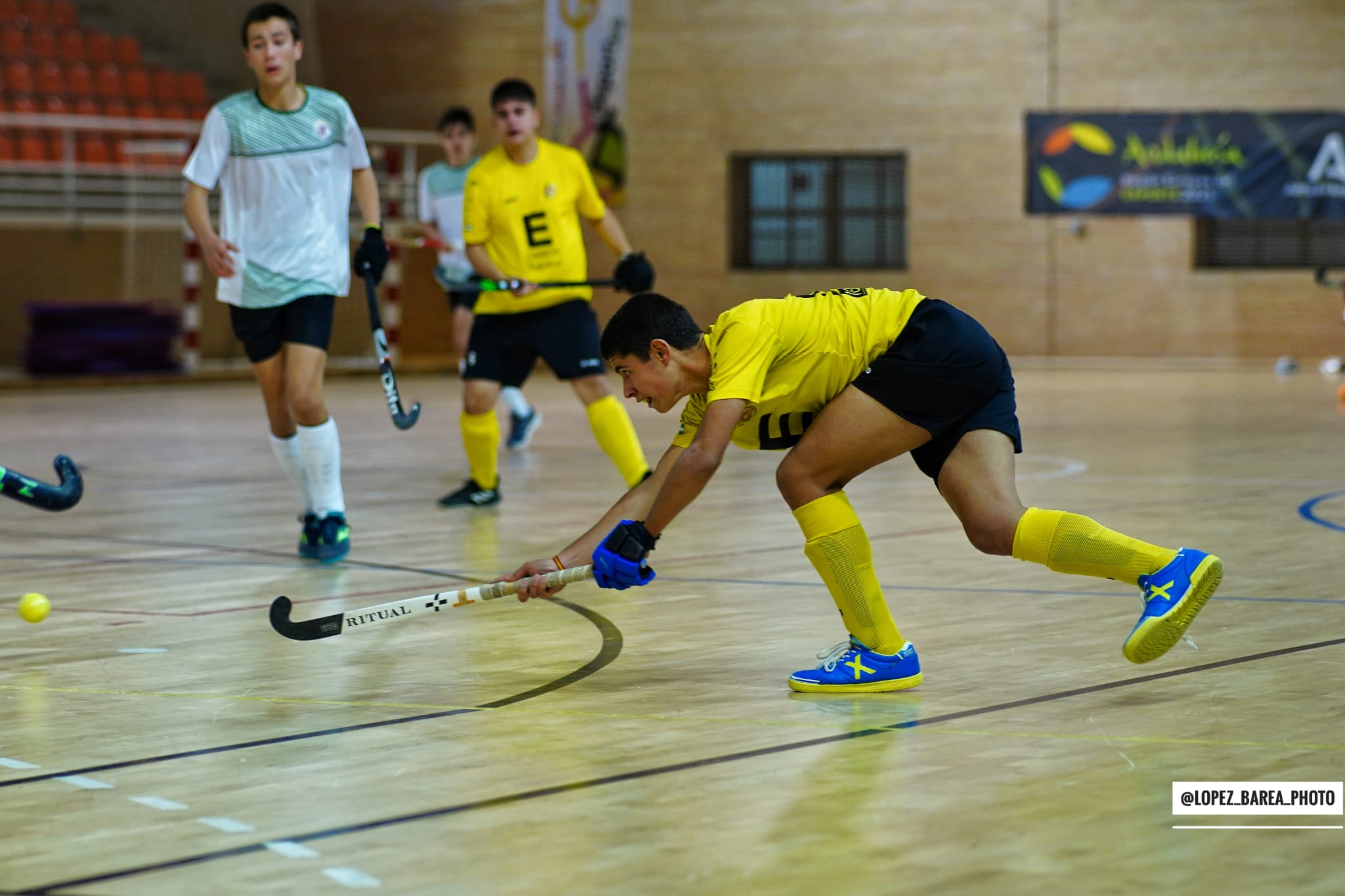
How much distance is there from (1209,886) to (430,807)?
1340 mm

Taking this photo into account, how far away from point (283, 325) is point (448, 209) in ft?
20.3

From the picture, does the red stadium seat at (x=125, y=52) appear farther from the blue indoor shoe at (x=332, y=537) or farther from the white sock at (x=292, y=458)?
the blue indoor shoe at (x=332, y=537)

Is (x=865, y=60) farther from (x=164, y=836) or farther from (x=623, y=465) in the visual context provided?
(x=164, y=836)

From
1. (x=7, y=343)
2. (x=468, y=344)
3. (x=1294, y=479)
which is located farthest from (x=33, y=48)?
(x=1294, y=479)

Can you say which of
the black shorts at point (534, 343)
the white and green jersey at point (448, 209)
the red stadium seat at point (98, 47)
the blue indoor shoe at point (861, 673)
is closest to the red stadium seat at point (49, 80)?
the red stadium seat at point (98, 47)

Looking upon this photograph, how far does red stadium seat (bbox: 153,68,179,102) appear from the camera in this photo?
20312mm

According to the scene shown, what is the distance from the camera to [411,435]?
12172 millimetres

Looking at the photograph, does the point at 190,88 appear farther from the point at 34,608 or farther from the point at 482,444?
the point at 34,608

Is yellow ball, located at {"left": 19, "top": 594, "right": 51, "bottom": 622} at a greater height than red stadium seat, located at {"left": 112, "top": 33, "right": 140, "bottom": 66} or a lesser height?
lesser

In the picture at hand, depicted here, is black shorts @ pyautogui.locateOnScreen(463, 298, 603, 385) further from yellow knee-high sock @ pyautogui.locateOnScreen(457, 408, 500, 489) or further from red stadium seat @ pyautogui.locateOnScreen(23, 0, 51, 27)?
red stadium seat @ pyautogui.locateOnScreen(23, 0, 51, 27)

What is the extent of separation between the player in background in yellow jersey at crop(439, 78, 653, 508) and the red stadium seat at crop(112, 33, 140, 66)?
45.4ft

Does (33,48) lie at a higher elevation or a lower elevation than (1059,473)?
higher

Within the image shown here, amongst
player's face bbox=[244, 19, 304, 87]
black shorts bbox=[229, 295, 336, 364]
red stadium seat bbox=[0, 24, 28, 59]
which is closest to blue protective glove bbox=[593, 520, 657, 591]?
black shorts bbox=[229, 295, 336, 364]

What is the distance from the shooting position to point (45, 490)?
4.96 metres
